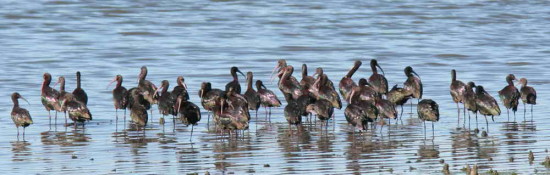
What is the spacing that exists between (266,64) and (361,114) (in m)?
12.1

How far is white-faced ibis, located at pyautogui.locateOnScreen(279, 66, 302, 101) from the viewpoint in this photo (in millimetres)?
19875

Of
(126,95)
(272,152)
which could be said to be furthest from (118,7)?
(272,152)

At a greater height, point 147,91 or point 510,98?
point 147,91

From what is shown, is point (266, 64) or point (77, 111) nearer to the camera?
point (77, 111)

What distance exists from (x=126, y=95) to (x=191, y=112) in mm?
2351

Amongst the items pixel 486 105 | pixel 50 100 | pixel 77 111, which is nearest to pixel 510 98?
pixel 486 105

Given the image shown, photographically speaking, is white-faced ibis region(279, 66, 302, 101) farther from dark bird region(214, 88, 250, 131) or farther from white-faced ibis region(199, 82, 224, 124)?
dark bird region(214, 88, 250, 131)

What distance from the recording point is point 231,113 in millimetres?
16688

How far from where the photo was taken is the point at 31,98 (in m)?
21.9

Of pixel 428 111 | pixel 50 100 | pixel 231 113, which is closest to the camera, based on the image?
pixel 231 113

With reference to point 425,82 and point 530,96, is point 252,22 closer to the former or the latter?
point 425,82

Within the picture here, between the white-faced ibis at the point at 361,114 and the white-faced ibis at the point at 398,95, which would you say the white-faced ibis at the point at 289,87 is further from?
the white-faced ibis at the point at 361,114

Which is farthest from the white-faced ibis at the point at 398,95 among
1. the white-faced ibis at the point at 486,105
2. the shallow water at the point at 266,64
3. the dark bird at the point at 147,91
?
the dark bird at the point at 147,91

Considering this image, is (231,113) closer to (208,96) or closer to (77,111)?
(208,96)
